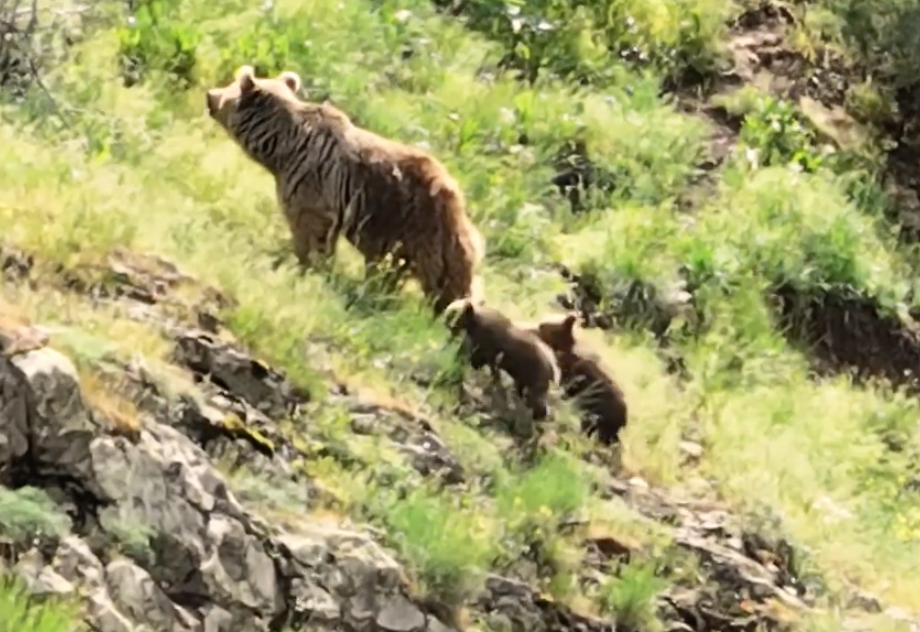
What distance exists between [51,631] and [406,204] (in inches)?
140

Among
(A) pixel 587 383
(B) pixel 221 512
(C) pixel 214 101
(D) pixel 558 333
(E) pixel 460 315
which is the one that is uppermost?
(C) pixel 214 101

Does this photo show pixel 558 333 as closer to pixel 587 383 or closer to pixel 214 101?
pixel 587 383

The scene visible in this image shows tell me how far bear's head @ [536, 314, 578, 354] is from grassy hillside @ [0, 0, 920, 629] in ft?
1.19

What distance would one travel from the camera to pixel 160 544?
4.58 meters

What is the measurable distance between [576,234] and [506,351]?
2908 mm

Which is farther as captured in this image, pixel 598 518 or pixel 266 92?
pixel 266 92

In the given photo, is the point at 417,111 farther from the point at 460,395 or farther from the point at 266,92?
the point at 460,395

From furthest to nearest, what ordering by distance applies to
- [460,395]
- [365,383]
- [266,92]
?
1. [266,92]
2. [460,395]
3. [365,383]

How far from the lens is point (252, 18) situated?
9.77 m

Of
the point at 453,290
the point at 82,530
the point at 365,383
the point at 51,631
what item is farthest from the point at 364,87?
the point at 51,631

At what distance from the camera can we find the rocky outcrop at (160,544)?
4328 mm

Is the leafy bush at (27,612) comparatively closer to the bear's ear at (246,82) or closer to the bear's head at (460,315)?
the bear's head at (460,315)

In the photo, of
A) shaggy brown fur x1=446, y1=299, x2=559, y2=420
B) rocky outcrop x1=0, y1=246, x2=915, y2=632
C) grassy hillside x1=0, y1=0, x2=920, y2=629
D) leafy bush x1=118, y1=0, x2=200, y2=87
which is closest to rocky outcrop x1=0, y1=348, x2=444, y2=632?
rocky outcrop x1=0, y1=246, x2=915, y2=632

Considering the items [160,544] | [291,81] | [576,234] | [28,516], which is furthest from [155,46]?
[28,516]
